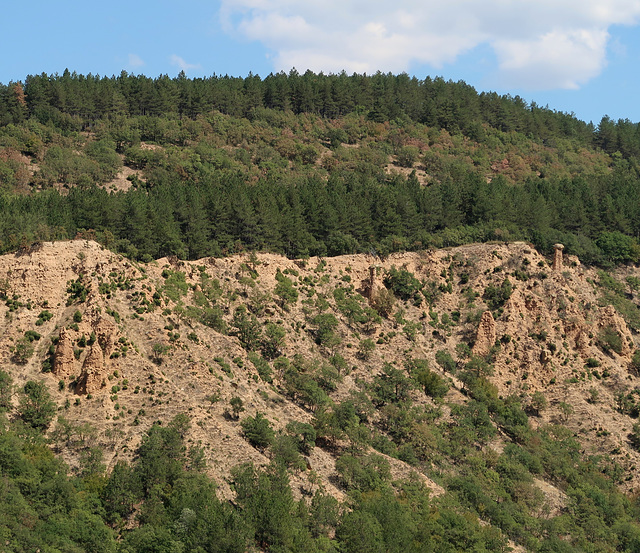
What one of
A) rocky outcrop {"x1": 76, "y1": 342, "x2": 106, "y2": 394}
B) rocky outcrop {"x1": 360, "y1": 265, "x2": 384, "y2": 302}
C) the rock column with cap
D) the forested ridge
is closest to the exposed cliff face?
rocky outcrop {"x1": 76, "y1": 342, "x2": 106, "y2": 394}

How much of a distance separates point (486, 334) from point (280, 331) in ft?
91.8

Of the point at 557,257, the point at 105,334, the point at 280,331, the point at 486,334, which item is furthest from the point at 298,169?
the point at 105,334

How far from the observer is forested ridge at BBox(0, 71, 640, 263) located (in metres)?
104

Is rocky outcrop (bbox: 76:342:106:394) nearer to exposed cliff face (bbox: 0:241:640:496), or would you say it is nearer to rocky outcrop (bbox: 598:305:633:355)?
exposed cliff face (bbox: 0:241:640:496)

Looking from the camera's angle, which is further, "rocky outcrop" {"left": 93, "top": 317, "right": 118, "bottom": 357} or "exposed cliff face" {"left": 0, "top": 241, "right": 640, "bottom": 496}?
"rocky outcrop" {"left": 93, "top": 317, "right": 118, "bottom": 357}

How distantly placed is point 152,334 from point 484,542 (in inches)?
1422

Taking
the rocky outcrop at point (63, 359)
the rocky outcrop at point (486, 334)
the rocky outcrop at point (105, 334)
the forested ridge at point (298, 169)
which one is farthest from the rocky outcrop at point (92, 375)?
the rocky outcrop at point (486, 334)

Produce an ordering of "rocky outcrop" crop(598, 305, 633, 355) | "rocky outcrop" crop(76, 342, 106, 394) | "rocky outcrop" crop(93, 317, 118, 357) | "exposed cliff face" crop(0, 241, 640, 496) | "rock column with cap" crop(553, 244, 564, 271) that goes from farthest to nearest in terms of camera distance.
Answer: "rock column with cap" crop(553, 244, 564, 271)
"rocky outcrop" crop(598, 305, 633, 355)
"rocky outcrop" crop(93, 317, 118, 357)
"exposed cliff face" crop(0, 241, 640, 496)
"rocky outcrop" crop(76, 342, 106, 394)

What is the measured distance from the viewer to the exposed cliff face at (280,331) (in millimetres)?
79000

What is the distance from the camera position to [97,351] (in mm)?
78438

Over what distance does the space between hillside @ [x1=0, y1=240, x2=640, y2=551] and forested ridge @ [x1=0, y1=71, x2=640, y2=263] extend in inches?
220

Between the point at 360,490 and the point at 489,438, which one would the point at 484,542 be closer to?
the point at 360,490

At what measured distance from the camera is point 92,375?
7812 cm

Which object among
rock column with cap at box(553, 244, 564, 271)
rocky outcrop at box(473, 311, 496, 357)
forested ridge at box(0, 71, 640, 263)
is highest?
forested ridge at box(0, 71, 640, 263)
